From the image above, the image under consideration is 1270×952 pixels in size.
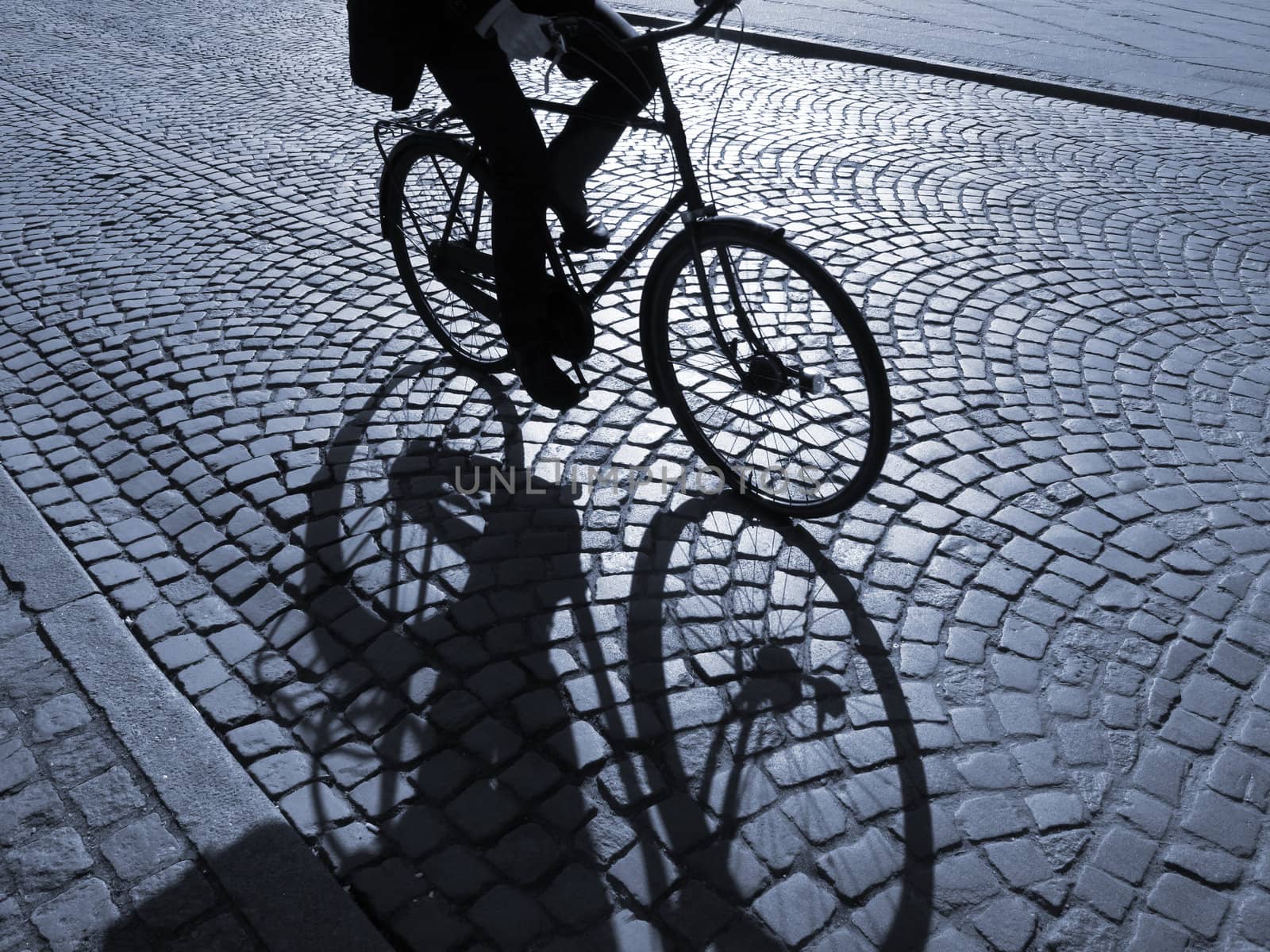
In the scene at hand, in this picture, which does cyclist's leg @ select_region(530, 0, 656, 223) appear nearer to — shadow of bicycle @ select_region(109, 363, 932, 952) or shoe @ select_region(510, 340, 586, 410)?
shoe @ select_region(510, 340, 586, 410)

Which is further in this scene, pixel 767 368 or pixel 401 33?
pixel 767 368

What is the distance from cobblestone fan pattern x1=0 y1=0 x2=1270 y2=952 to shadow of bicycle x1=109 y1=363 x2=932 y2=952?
0.01m

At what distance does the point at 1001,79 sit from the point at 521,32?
7.78 metres

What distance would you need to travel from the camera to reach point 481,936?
230 cm

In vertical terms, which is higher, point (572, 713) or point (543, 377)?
point (543, 377)

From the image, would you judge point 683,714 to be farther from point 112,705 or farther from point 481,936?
point 112,705

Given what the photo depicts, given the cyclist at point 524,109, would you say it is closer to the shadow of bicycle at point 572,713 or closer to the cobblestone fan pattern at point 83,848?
the shadow of bicycle at point 572,713

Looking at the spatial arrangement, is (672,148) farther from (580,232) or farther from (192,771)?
(192,771)

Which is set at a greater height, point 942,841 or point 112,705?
point 942,841

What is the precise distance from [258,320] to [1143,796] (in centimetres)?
425

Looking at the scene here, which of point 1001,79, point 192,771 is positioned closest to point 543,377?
point 192,771

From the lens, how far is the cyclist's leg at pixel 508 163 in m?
3.32

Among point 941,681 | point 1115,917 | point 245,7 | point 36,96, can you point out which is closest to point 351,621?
point 941,681

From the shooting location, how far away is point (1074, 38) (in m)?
11.4
